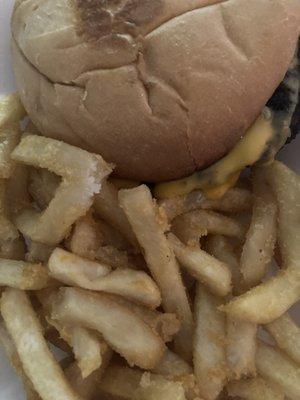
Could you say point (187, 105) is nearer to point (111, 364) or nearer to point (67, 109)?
point (67, 109)

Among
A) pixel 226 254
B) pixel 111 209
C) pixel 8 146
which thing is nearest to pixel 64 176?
pixel 111 209

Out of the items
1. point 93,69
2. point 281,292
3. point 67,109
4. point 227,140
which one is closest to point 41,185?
point 67,109

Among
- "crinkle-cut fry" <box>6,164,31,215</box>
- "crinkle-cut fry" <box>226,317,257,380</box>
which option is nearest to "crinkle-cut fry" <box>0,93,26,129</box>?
"crinkle-cut fry" <box>6,164,31,215</box>

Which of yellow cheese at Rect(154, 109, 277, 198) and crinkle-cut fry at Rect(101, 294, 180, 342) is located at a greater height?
yellow cheese at Rect(154, 109, 277, 198)

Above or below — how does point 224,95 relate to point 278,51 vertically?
below

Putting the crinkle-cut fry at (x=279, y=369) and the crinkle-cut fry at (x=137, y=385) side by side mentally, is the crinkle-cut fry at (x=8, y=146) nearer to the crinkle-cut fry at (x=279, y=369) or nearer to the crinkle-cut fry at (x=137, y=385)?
the crinkle-cut fry at (x=137, y=385)

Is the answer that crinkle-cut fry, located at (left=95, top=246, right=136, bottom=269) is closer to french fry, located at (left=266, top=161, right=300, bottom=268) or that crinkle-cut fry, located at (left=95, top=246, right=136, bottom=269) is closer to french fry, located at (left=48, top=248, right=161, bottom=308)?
french fry, located at (left=48, top=248, right=161, bottom=308)
